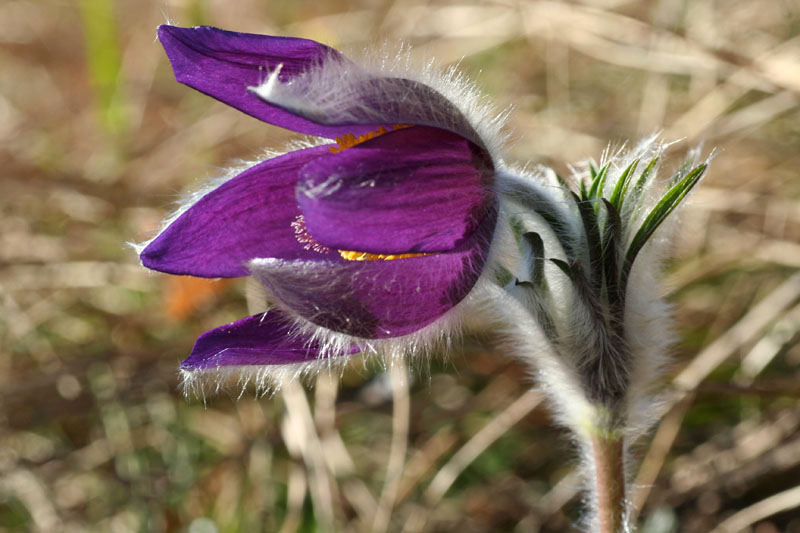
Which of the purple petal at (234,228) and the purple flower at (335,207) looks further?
the purple petal at (234,228)

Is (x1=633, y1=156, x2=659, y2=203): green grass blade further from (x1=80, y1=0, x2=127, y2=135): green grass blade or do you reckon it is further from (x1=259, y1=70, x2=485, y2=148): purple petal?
(x1=80, y1=0, x2=127, y2=135): green grass blade

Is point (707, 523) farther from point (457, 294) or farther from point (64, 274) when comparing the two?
point (64, 274)

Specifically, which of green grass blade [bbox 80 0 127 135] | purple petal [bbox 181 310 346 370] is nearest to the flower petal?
purple petal [bbox 181 310 346 370]

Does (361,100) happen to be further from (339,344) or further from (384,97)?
(339,344)

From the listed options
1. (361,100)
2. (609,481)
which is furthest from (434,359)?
(361,100)

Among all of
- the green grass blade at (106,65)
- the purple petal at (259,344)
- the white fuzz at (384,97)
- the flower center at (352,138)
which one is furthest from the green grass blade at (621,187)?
the green grass blade at (106,65)

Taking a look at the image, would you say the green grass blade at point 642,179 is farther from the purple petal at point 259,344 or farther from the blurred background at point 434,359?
the purple petal at point 259,344
